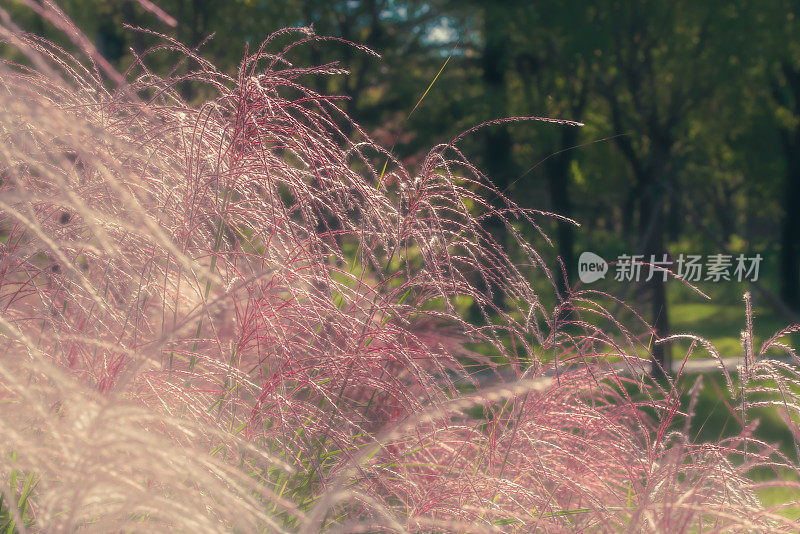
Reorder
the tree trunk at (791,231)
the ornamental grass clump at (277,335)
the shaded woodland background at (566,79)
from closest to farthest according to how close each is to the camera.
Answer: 1. the ornamental grass clump at (277,335)
2. the shaded woodland background at (566,79)
3. the tree trunk at (791,231)

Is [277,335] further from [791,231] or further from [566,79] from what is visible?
[791,231]

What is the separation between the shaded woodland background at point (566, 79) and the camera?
33.0ft

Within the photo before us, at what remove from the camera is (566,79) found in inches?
554

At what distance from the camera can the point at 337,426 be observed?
223 cm

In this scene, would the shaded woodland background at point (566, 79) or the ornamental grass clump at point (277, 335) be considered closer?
the ornamental grass clump at point (277, 335)

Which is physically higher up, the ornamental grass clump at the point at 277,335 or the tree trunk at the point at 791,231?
the ornamental grass clump at the point at 277,335

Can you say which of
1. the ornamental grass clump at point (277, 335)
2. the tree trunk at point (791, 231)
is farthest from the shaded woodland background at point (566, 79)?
the ornamental grass clump at point (277, 335)

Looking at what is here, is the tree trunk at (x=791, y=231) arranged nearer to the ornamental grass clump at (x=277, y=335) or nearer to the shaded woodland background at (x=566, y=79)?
the shaded woodland background at (x=566, y=79)

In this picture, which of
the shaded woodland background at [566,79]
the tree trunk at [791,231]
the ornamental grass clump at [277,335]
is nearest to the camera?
the ornamental grass clump at [277,335]

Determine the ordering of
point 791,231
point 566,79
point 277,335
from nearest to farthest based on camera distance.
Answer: point 277,335 → point 566,79 → point 791,231

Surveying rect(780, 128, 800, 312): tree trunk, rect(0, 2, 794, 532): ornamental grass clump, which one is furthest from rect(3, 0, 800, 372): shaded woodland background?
rect(0, 2, 794, 532): ornamental grass clump

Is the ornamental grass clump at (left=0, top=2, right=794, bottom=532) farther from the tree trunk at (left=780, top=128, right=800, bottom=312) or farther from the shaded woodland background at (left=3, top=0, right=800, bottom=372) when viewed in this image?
the tree trunk at (left=780, top=128, right=800, bottom=312)

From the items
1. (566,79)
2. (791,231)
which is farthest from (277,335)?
(791,231)

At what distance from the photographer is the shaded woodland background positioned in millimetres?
10062
